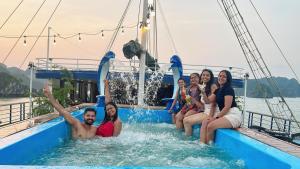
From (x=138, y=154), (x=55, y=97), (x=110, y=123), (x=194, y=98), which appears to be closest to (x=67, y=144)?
(x=110, y=123)

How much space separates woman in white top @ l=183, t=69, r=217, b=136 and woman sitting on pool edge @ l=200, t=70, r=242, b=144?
622 mm

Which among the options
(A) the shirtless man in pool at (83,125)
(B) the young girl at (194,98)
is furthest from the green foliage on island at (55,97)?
(A) the shirtless man in pool at (83,125)

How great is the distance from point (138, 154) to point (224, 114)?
74.0 inches

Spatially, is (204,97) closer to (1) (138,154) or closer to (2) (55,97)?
(1) (138,154)

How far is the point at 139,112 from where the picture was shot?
11250mm

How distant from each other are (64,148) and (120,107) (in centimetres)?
583

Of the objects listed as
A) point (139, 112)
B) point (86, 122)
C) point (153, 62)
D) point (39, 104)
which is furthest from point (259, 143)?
point (153, 62)

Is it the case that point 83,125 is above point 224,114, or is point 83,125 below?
below

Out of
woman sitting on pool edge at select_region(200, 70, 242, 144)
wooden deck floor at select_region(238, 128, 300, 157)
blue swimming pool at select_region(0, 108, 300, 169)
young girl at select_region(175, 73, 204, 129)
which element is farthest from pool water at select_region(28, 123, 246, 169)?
young girl at select_region(175, 73, 204, 129)

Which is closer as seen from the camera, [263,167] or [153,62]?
[263,167]

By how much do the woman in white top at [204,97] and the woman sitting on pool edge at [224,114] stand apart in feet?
2.04

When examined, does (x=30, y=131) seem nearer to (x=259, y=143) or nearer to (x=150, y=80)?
(x=259, y=143)

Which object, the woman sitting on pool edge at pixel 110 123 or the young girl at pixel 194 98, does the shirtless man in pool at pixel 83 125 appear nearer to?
the woman sitting on pool edge at pixel 110 123

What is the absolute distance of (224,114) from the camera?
657 cm
